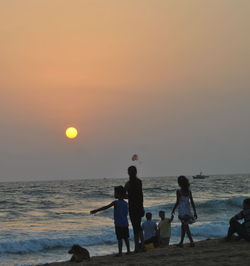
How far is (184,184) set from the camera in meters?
9.93

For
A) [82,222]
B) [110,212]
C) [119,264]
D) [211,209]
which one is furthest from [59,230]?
[211,209]

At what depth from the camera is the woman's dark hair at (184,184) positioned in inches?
388

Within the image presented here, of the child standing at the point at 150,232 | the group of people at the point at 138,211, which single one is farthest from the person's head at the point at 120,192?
the child standing at the point at 150,232

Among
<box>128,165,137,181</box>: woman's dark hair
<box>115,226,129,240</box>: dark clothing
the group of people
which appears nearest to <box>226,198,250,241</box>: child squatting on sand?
the group of people

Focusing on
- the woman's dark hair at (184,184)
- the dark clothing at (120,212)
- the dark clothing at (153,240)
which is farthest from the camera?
the dark clothing at (153,240)

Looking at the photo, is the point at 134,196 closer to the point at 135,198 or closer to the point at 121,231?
the point at 135,198

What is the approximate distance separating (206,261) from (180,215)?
225 centimetres

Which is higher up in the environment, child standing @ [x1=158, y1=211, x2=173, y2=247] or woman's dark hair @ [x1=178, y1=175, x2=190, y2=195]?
woman's dark hair @ [x1=178, y1=175, x2=190, y2=195]

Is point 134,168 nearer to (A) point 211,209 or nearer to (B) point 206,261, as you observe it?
(B) point 206,261

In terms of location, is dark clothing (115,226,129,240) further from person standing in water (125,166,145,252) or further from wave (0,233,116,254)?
wave (0,233,116,254)

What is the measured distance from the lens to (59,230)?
19984 millimetres

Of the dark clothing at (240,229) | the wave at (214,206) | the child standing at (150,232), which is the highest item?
the dark clothing at (240,229)

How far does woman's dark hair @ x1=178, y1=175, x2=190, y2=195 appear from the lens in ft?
32.4

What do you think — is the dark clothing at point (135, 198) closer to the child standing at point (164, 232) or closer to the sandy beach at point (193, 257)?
the sandy beach at point (193, 257)
